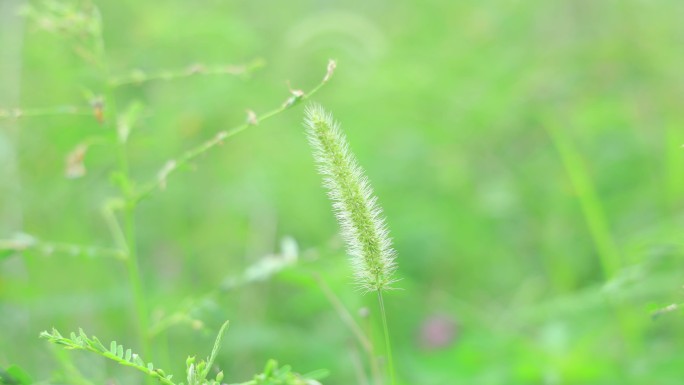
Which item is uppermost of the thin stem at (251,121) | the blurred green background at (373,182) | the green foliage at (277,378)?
the blurred green background at (373,182)

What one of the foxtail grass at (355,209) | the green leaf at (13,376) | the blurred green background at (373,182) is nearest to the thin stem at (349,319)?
the foxtail grass at (355,209)

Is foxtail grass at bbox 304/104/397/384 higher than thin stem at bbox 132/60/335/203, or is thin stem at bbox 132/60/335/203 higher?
thin stem at bbox 132/60/335/203

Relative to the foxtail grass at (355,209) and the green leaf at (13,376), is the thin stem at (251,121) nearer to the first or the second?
the foxtail grass at (355,209)

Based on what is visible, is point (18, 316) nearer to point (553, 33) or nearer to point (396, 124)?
point (396, 124)

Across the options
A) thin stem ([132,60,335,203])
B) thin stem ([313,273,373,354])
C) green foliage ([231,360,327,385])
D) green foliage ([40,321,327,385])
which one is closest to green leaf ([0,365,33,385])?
green foliage ([40,321,327,385])

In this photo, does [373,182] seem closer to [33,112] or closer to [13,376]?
[33,112]

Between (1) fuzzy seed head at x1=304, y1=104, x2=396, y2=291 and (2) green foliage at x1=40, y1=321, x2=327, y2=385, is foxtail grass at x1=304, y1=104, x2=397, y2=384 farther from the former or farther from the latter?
(2) green foliage at x1=40, y1=321, x2=327, y2=385

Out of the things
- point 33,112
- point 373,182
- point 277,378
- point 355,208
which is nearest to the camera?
point 277,378

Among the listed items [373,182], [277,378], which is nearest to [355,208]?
[277,378]

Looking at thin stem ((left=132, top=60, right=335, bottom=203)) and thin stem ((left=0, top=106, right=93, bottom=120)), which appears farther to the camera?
thin stem ((left=0, top=106, right=93, bottom=120))
